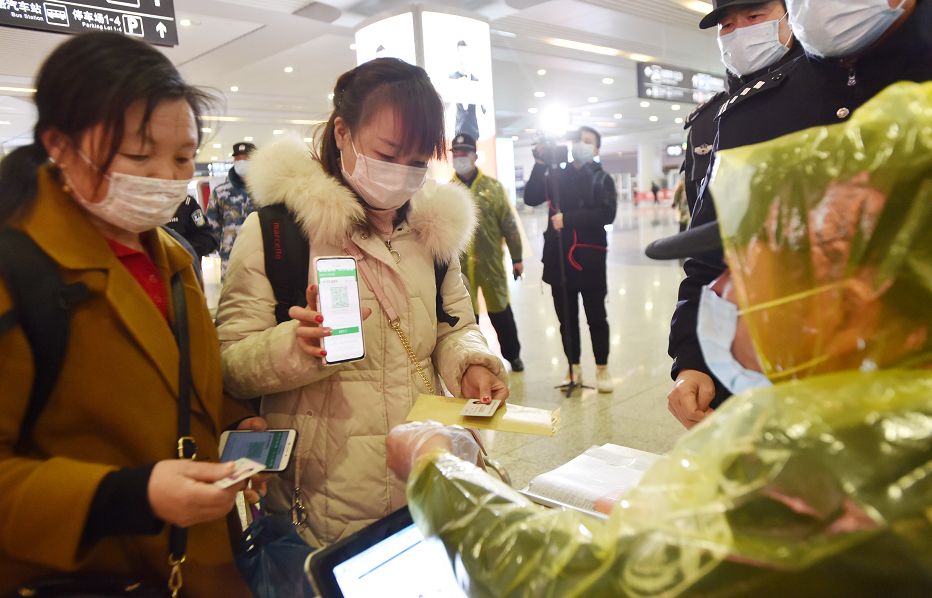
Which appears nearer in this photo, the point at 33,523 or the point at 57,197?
the point at 33,523

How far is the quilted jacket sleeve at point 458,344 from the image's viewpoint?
137 centimetres

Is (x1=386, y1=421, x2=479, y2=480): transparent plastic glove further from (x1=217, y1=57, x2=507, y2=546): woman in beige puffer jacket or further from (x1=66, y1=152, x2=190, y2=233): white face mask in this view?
(x1=66, y1=152, x2=190, y2=233): white face mask

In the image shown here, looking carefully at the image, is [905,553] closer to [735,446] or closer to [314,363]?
[735,446]

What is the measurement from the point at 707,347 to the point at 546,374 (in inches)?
167

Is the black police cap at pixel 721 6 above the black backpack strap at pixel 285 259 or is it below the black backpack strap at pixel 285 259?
above

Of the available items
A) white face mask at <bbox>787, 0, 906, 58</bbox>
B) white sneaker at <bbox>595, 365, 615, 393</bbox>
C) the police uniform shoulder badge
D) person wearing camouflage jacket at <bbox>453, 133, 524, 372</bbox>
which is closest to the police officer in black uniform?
the police uniform shoulder badge

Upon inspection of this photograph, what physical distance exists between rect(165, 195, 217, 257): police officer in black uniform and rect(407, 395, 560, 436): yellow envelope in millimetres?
3569

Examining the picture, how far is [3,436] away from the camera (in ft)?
2.62

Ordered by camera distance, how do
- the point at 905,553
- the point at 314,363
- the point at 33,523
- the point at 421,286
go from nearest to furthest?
the point at 905,553 < the point at 33,523 < the point at 314,363 < the point at 421,286

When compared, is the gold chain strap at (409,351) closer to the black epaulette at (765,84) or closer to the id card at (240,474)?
the id card at (240,474)

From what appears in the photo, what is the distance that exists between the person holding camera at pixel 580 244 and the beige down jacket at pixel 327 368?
3.16 meters

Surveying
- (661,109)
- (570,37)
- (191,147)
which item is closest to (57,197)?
(191,147)

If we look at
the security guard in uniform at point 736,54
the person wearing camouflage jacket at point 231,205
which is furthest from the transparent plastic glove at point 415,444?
the person wearing camouflage jacket at point 231,205

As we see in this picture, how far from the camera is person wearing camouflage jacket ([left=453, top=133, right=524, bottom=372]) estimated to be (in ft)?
15.2
